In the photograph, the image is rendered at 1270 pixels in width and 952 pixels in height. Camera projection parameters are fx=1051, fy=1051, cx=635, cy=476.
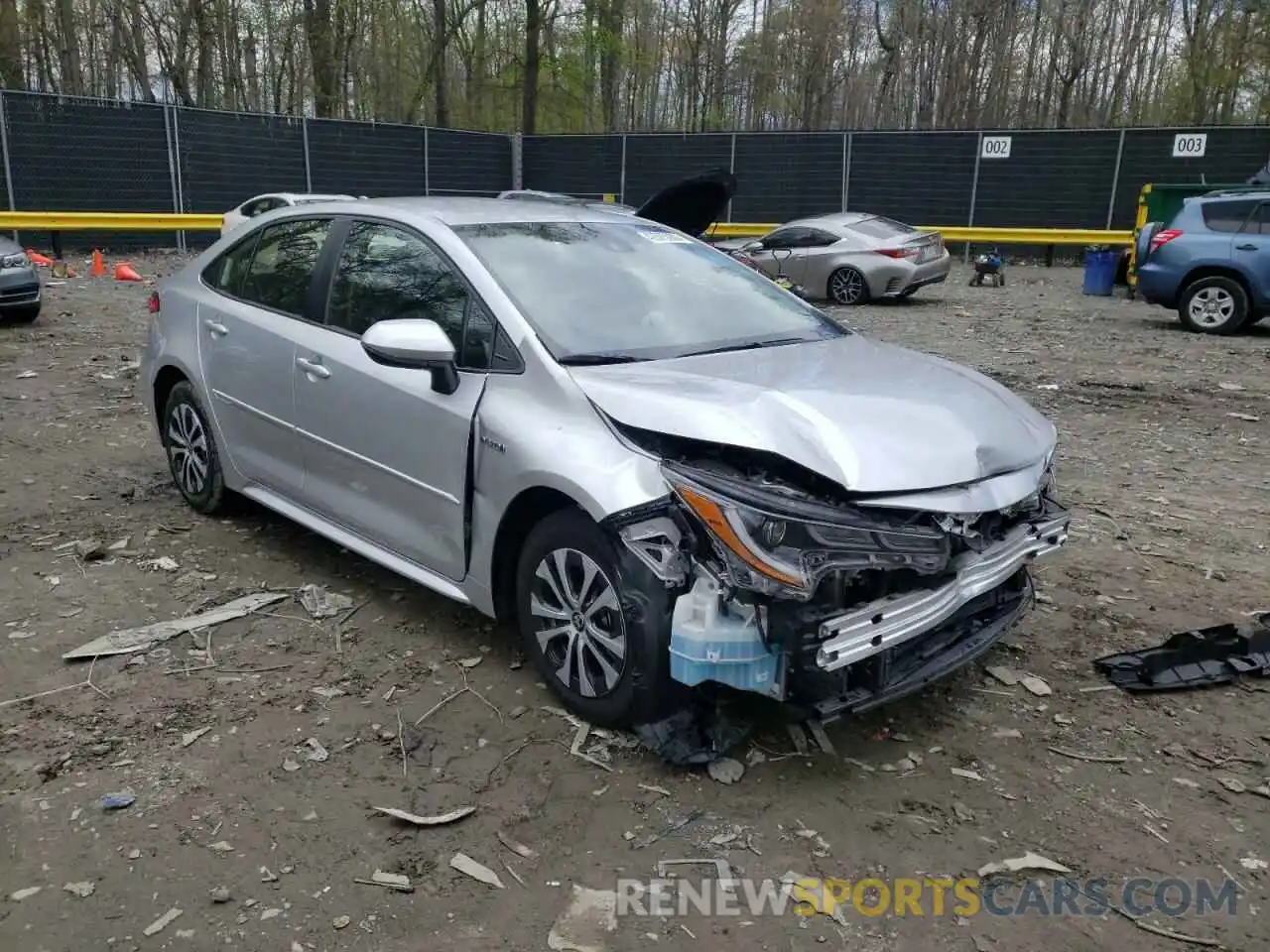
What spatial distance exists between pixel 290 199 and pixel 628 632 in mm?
13000

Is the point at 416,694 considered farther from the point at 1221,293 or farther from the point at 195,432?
the point at 1221,293

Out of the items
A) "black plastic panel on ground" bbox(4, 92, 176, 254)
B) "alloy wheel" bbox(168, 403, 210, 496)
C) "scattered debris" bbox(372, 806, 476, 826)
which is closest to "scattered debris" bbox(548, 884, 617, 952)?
"scattered debris" bbox(372, 806, 476, 826)

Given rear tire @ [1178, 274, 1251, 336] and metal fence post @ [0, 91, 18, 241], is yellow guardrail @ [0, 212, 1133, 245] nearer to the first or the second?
metal fence post @ [0, 91, 18, 241]

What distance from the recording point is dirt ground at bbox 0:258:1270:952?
2660 millimetres

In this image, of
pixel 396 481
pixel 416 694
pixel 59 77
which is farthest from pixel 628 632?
pixel 59 77

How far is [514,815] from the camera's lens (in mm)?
3064

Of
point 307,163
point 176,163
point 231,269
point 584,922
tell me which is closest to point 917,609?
point 584,922

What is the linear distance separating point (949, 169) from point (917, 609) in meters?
22.2

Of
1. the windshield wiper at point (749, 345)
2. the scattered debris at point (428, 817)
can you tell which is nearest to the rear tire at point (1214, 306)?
the windshield wiper at point (749, 345)

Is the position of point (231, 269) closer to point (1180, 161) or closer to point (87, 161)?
point (87, 161)

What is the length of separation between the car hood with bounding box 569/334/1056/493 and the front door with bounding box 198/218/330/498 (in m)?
1.71

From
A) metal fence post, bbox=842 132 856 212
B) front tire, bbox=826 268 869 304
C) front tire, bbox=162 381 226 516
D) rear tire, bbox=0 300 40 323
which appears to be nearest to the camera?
front tire, bbox=162 381 226 516

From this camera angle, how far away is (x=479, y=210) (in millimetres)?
4402

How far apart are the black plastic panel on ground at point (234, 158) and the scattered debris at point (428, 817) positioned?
2125cm
